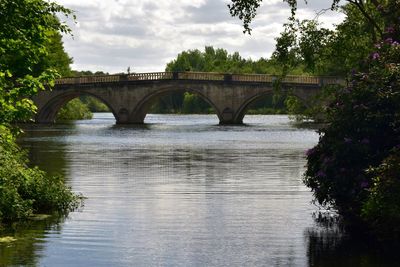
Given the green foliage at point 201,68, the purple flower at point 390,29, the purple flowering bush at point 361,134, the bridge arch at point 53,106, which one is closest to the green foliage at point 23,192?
the purple flowering bush at point 361,134

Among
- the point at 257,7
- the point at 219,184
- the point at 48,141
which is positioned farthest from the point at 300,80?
the point at 257,7

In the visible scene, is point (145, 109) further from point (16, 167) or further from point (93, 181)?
point (16, 167)

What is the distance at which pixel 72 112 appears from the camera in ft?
327

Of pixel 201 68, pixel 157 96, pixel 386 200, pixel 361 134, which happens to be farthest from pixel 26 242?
pixel 201 68

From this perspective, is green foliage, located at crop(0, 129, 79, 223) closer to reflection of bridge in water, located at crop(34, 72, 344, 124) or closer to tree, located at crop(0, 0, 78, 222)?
tree, located at crop(0, 0, 78, 222)

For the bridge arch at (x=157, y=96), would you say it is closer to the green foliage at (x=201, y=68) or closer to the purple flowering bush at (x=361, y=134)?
the green foliage at (x=201, y=68)

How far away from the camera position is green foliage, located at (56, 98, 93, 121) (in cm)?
9756

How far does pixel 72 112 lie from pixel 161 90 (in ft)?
67.7

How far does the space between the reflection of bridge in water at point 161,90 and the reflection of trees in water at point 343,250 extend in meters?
63.4

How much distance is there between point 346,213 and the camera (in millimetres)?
16125

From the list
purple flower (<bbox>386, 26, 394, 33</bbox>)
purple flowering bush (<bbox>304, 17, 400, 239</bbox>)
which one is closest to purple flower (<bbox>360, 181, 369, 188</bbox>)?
purple flowering bush (<bbox>304, 17, 400, 239</bbox>)

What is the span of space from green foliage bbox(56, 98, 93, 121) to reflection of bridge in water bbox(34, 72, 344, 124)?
1059cm

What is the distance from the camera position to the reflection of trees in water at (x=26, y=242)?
13.0 metres

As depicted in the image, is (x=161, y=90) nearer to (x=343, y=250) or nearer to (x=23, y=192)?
(x=23, y=192)
